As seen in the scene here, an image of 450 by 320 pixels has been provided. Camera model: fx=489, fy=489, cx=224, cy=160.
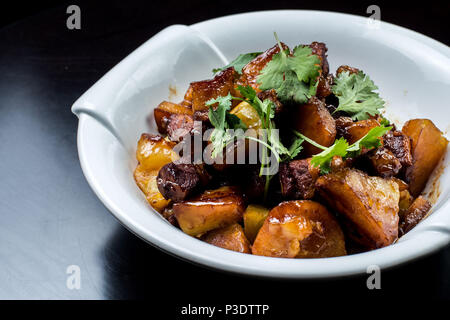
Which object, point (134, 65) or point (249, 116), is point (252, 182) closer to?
point (249, 116)

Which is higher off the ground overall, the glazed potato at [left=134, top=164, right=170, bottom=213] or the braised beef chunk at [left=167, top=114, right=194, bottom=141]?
the braised beef chunk at [left=167, top=114, right=194, bottom=141]

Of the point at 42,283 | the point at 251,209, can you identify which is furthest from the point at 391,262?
the point at 42,283

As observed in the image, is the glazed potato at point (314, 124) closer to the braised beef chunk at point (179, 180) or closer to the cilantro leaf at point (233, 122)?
the cilantro leaf at point (233, 122)

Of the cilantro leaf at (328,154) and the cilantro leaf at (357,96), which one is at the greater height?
the cilantro leaf at (357,96)

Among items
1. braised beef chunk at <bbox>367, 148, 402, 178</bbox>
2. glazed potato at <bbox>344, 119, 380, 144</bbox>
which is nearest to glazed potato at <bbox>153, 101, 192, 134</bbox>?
glazed potato at <bbox>344, 119, 380, 144</bbox>

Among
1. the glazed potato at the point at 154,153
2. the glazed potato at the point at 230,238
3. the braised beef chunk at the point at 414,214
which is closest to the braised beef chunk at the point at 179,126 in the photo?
the glazed potato at the point at 154,153

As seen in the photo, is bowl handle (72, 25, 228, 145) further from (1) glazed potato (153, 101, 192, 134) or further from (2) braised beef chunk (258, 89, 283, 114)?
(2) braised beef chunk (258, 89, 283, 114)
